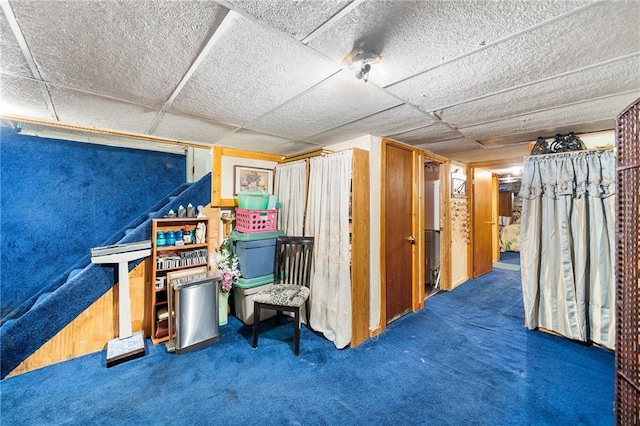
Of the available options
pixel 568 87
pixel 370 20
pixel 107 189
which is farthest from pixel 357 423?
pixel 107 189

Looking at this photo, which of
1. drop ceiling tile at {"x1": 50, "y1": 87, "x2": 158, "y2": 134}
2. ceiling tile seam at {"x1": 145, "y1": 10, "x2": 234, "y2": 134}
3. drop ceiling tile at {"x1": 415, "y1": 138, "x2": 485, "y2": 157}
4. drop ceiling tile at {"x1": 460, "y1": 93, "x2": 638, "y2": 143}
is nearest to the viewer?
ceiling tile seam at {"x1": 145, "y1": 10, "x2": 234, "y2": 134}

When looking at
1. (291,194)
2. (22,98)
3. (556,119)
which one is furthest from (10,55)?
(556,119)

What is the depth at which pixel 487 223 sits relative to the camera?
5.23 meters

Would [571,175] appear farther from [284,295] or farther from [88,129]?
[88,129]

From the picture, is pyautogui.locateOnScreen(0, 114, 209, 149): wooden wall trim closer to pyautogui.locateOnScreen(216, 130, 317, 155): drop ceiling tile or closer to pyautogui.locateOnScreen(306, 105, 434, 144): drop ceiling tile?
pyautogui.locateOnScreen(216, 130, 317, 155): drop ceiling tile

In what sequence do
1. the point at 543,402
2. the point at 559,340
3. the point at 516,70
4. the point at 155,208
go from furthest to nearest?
1. the point at 155,208
2. the point at 559,340
3. the point at 543,402
4. the point at 516,70

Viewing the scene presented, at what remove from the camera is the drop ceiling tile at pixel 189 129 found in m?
2.27

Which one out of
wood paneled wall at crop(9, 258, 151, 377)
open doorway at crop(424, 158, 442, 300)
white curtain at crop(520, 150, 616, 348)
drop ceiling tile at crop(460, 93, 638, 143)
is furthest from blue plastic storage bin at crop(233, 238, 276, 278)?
white curtain at crop(520, 150, 616, 348)

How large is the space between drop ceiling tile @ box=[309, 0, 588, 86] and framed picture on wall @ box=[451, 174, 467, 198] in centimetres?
344

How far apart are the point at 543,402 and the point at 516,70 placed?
7.64 ft

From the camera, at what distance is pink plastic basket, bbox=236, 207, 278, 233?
2.99 m

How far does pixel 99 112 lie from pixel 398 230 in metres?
3.29

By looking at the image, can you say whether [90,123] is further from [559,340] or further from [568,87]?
[559,340]

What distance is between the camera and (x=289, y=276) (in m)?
2.93
